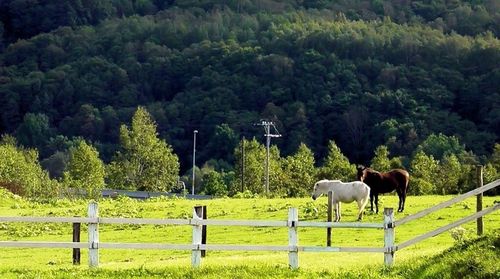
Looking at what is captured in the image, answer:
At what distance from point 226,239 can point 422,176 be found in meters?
51.3

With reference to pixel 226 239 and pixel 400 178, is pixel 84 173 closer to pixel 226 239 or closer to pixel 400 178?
pixel 400 178

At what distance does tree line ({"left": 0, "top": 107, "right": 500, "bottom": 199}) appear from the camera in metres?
84.2

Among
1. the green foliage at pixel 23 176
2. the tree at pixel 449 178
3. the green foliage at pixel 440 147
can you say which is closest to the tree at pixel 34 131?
the green foliage at pixel 23 176

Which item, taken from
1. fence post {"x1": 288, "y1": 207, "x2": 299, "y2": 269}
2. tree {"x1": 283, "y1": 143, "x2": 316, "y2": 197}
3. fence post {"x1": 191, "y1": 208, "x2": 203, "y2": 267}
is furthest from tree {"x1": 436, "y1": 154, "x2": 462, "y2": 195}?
fence post {"x1": 191, "y1": 208, "x2": 203, "y2": 267}

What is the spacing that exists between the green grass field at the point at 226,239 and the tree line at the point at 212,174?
27.5 meters

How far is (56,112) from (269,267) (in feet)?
564

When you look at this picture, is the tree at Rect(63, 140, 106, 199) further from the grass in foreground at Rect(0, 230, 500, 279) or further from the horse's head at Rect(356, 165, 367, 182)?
the grass in foreground at Rect(0, 230, 500, 279)

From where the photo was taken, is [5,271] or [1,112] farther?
[1,112]

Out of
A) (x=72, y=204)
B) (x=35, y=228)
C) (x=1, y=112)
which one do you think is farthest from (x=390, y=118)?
(x=35, y=228)

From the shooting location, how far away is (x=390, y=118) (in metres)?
154

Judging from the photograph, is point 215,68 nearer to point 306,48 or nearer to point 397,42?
point 306,48

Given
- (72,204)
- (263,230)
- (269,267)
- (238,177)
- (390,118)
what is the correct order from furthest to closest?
(390,118) < (238,177) < (72,204) < (263,230) < (269,267)

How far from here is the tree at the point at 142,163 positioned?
105812 millimetres

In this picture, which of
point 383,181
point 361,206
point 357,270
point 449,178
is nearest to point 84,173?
point 449,178
